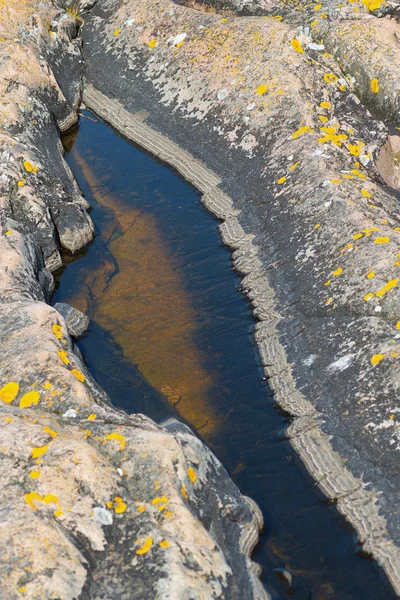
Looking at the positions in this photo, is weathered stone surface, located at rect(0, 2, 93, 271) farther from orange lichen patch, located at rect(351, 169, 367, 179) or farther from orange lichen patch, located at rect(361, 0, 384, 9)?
orange lichen patch, located at rect(361, 0, 384, 9)

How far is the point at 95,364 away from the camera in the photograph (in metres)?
10.2

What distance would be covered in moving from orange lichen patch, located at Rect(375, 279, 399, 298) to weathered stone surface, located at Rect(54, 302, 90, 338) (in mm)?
4482

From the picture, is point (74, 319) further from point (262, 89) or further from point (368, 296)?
point (262, 89)

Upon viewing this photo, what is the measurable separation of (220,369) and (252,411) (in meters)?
0.96

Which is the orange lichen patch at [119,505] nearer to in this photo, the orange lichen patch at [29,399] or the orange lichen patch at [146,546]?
the orange lichen patch at [146,546]

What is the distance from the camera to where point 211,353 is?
1027cm

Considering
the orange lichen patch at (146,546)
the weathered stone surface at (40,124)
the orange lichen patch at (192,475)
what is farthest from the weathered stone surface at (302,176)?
the orange lichen patch at (146,546)

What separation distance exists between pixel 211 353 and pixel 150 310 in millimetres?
A: 1419

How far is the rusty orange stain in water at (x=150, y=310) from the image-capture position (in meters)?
9.73

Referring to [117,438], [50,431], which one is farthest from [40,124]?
[117,438]

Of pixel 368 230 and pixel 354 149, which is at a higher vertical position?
pixel 354 149

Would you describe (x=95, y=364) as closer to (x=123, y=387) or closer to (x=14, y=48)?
(x=123, y=387)

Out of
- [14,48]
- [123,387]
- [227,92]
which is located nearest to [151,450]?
[123,387]

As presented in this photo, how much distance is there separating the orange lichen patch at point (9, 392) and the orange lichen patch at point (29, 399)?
0.51 ft
